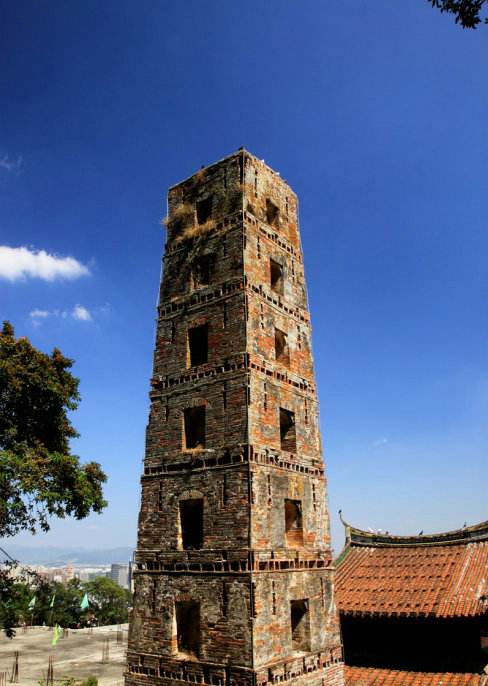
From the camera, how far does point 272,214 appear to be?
22578mm

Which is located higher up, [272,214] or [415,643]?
[272,214]

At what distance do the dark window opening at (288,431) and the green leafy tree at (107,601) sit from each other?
216 ft

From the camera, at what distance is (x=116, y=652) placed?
46.5 m

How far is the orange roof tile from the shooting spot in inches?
666

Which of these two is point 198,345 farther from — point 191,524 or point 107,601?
point 107,601

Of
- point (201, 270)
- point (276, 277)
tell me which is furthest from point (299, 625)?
point (201, 270)

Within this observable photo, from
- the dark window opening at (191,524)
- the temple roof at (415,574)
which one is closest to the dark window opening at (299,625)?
the temple roof at (415,574)

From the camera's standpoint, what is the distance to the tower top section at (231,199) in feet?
68.8

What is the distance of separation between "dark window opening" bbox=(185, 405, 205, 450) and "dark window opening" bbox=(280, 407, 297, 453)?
2794 mm

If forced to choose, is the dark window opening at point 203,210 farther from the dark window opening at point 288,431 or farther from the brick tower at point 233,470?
the dark window opening at point 288,431

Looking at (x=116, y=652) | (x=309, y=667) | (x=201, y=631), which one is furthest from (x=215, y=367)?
(x=116, y=652)

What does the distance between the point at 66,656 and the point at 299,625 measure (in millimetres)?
36231

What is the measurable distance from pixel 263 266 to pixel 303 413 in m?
5.62

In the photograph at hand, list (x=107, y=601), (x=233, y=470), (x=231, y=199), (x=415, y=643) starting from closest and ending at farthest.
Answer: (x=233, y=470)
(x=415, y=643)
(x=231, y=199)
(x=107, y=601)
